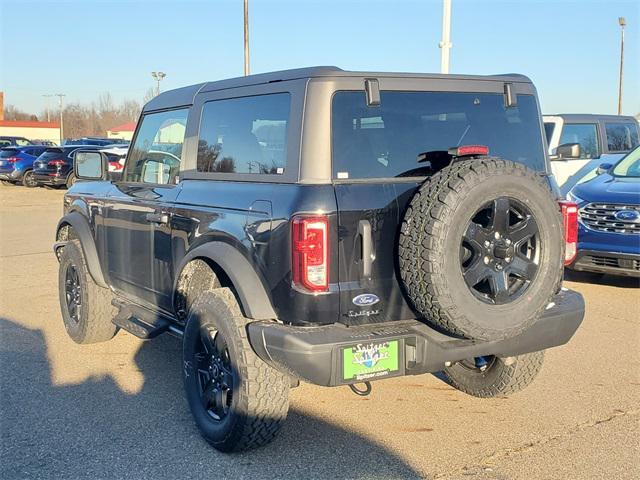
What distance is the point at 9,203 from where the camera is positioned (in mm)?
20719

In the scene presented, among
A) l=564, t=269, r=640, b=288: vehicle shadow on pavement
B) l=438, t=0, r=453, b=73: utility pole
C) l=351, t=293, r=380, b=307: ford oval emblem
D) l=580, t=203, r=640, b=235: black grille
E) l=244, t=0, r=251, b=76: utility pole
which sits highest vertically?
l=244, t=0, r=251, b=76: utility pole

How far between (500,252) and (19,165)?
26.4 m

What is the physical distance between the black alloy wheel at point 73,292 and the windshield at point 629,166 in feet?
21.2

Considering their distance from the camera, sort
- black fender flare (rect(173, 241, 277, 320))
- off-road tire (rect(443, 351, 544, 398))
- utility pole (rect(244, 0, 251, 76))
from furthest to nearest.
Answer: utility pole (rect(244, 0, 251, 76)), off-road tire (rect(443, 351, 544, 398)), black fender flare (rect(173, 241, 277, 320))

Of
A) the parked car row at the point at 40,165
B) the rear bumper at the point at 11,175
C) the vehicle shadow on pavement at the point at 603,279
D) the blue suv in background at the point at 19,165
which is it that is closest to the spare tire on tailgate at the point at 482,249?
the vehicle shadow on pavement at the point at 603,279

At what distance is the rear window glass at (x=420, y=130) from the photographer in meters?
3.60

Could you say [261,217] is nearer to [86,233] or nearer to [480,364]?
[480,364]

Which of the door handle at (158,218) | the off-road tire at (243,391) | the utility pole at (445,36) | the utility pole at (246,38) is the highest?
the utility pole at (246,38)

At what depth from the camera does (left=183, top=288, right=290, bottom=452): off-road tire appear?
362 centimetres

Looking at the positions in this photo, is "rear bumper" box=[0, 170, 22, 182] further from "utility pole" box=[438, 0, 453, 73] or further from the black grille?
the black grille

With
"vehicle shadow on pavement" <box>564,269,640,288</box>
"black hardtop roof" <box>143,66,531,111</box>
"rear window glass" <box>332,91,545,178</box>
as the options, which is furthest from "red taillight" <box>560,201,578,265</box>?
"vehicle shadow on pavement" <box>564,269,640,288</box>

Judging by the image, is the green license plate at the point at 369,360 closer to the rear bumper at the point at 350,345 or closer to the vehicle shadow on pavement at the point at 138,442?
the rear bumper at the point at 350,345

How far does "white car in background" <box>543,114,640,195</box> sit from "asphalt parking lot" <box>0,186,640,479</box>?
18.6ft

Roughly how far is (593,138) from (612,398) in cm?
817
